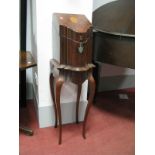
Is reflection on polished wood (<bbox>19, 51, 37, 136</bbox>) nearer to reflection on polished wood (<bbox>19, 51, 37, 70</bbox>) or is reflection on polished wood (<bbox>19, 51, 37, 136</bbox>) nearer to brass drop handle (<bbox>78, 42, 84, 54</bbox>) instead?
reflection on polished wood (<bbox>19, 51, 37, 70</bbox>)

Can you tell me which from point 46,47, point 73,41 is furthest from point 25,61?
point 73,41

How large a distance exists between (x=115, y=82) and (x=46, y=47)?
148 cm

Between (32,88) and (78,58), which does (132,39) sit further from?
(32,88)

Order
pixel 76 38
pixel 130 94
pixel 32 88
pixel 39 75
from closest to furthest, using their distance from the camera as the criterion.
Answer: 1. pixel 76 38
2. pixel 39 75
3. pixel 32 88
4. pixel 130 94

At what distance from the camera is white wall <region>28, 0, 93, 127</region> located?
2.13 m

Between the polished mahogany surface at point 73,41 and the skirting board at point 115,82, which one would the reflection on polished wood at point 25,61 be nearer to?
the polished mahogany surface at point 73,41

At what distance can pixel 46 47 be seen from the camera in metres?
2.21

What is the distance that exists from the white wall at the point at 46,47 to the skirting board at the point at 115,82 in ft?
3.27

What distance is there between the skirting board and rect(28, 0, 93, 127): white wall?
3.27 ft

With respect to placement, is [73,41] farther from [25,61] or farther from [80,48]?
[25,61]
